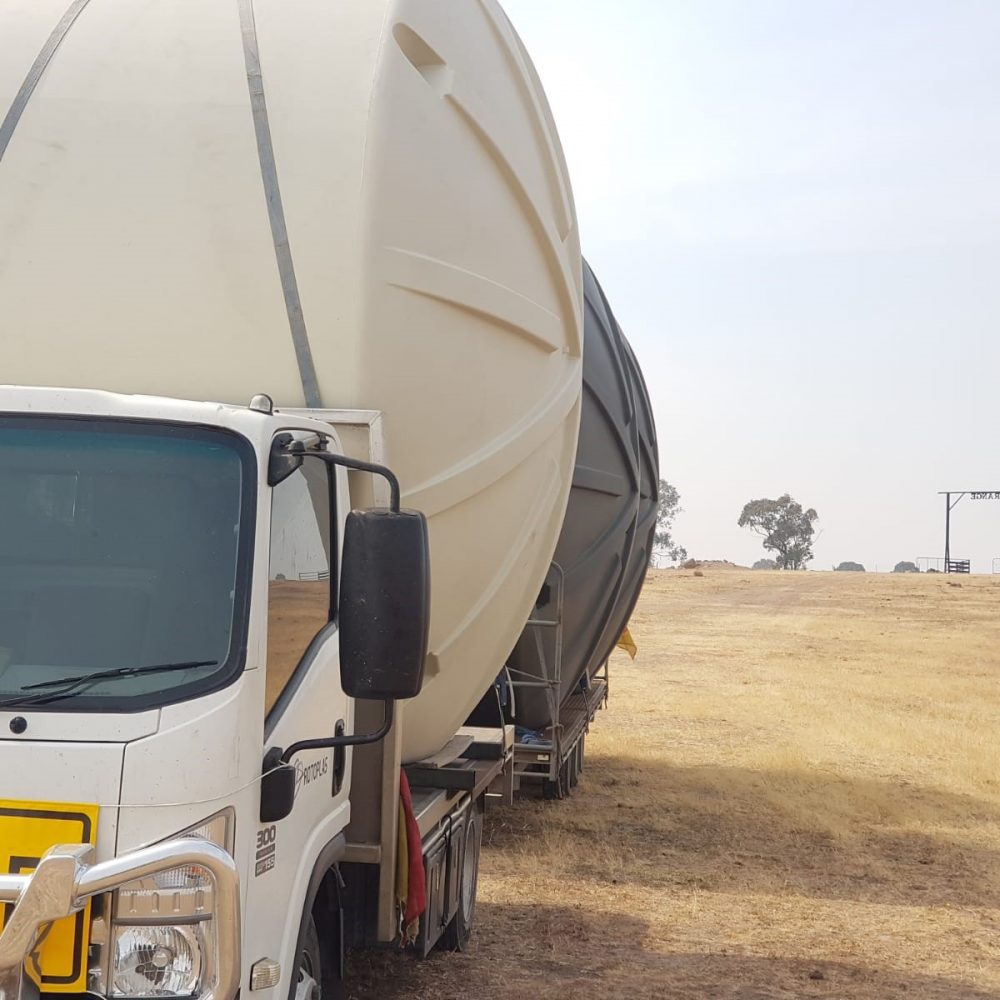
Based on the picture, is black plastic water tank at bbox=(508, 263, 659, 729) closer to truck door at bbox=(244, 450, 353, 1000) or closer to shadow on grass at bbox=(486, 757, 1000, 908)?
shadow on grass at bbox=(486, 757, 1000, 908)

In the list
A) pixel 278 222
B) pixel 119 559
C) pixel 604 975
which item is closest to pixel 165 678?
pixel 119 559

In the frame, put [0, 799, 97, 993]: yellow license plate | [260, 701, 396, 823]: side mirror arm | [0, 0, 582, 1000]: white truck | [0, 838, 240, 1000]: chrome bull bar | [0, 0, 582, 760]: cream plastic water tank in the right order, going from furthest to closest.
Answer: [0, 0, 582, 760]: cream plastic water tank → [260, 701, 396, 823]: side mirror arm → [0, 0, 582, 1000]: white truck → [0, 799, 97, 993]: yellow license plate → [0, 838, 240, 1000]: chrome bull bar

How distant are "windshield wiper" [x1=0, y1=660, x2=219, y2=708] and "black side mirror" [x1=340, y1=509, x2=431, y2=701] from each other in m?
0.37

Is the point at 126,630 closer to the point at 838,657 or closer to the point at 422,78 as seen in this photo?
the point at 422,78

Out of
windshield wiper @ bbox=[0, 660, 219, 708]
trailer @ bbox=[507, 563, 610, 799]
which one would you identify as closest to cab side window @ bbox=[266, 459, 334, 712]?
windshield wiper @ bbox=[0, 660, 219, 708]

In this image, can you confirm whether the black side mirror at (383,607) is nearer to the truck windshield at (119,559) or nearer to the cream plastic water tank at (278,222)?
the truck windshield at (119,559)

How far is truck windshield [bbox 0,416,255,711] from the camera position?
3.23 metres

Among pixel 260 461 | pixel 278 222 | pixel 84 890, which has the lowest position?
pixel 84 890

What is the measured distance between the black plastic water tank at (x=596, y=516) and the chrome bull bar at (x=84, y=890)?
5763 mm

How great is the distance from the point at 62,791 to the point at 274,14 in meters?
3.12

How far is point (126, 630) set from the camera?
10.8 feet

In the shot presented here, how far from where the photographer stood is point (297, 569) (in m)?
3.80

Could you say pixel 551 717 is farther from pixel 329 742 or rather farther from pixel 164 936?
pixel 164 936

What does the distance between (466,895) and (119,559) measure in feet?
12.8
